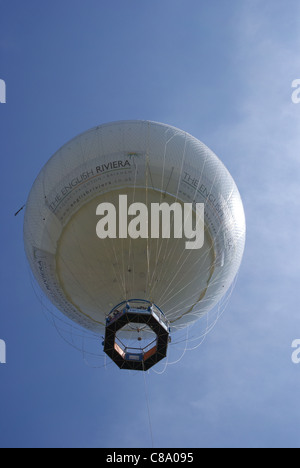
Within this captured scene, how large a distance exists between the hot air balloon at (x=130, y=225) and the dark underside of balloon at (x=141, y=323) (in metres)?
0.03

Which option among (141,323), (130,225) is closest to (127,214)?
(130,225)

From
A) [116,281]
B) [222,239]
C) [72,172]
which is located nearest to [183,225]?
[222,239]

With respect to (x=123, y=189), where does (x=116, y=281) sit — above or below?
below

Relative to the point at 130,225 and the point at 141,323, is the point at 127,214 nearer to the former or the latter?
the point at 130,225

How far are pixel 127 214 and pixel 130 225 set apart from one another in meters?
0.37

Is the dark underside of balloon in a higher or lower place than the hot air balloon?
lower

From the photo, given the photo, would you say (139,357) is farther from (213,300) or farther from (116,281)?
(213,300)

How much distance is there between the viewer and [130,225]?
1752 cm

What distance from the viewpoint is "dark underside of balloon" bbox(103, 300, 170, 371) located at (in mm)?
17406

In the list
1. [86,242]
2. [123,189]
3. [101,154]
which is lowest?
[86,242]

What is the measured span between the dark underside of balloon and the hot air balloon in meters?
0.03

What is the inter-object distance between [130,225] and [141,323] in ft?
10.8

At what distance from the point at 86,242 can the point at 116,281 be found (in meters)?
1.66

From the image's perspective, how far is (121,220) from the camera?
17.5m
